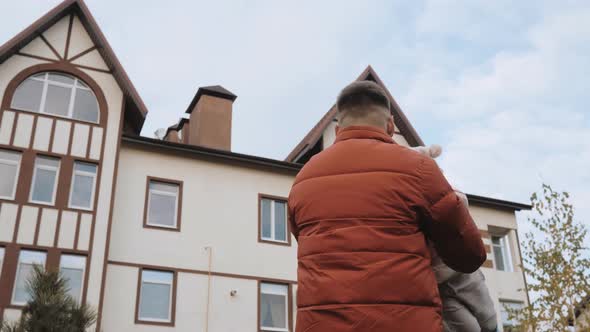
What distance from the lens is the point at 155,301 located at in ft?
64.9

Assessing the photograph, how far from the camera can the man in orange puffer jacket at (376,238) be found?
2.31 meters

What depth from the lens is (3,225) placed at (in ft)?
60.0

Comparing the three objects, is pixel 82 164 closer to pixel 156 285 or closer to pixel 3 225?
pixel 3 225

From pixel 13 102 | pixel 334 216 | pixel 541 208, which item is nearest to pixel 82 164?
pixel 13 102

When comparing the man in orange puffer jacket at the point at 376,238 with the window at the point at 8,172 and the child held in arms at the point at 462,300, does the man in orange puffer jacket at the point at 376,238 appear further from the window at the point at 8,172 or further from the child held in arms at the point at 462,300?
the window at the point at 8,172

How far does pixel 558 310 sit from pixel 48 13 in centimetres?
1669

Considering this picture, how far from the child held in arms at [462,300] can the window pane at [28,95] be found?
1926cm

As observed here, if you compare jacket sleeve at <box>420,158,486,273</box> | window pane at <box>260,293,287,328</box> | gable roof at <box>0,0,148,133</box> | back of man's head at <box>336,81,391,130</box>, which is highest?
gable roof at <box>0,0,148,133</box>

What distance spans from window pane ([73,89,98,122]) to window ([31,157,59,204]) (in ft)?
5.47

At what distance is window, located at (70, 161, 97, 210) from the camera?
19.5 m

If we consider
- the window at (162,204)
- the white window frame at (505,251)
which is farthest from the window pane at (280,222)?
the white window frame at (505,251)

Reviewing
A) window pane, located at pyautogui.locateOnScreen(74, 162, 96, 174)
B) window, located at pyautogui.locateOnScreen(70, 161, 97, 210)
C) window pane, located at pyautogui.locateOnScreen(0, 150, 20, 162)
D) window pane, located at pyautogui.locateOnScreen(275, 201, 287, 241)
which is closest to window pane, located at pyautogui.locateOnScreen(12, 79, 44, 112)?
window pane, located at pyautogui.locateOnScreen(0, 150, 20, 162)

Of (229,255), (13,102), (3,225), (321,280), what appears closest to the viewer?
(321,280)

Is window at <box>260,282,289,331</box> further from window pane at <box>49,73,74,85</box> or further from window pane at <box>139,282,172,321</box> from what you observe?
window pane at <box>49,73,74,85</box>
